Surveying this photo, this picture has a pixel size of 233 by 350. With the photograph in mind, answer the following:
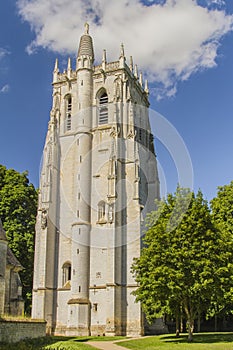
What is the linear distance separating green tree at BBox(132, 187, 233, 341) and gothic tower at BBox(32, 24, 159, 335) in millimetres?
9648

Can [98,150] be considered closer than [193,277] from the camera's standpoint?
No

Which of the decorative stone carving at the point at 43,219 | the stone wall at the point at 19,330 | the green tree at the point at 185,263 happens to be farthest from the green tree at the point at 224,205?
the stone wall at the point at 19,330

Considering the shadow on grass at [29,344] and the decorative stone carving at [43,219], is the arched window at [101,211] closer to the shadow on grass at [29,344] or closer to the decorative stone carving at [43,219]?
the decorative stone carving at [43,219]

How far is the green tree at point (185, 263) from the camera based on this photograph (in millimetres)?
26688

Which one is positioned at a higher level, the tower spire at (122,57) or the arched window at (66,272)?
the tower spire at (122,57)

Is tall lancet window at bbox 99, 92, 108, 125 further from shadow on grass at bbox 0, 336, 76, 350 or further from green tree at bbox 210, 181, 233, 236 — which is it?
shadow on grass at bbox 0, 336, 76, 350

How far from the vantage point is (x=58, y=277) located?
4188 cm

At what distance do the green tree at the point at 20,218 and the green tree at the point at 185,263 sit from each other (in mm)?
16703

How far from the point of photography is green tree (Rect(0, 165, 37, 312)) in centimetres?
4269

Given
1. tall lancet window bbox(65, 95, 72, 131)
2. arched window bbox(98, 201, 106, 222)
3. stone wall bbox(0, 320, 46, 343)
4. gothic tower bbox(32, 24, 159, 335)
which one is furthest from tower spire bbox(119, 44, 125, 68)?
stone wall bbox(0, 320, 46, 343)

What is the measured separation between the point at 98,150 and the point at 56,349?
76.8 ft

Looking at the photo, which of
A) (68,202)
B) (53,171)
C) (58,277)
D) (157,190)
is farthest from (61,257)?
(157,190)

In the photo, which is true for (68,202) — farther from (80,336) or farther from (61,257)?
(80,336)

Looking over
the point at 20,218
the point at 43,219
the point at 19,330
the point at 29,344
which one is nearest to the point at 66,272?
the point at 43,219
